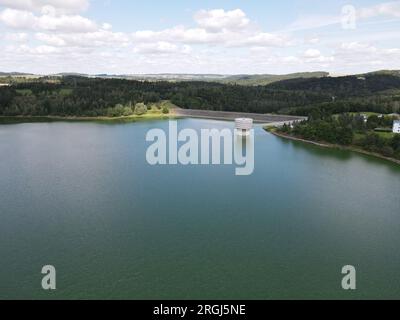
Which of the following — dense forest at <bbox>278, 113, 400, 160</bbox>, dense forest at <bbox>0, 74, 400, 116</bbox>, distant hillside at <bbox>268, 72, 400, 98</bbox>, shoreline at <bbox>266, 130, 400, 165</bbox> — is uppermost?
distant hillside at <bbox>268, 72, 400, 98</bbox>

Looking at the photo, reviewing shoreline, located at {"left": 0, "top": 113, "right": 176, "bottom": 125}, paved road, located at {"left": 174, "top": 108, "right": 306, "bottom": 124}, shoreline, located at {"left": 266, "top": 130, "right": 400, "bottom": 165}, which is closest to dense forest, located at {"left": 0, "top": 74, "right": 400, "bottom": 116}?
shoreline, located at {"left": 0, "top": 113, "right": 176, "bottom": 125}

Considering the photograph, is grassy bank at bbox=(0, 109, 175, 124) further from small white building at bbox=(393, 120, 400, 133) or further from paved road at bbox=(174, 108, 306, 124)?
small white building at bbox=(393, 120, 400, 133)

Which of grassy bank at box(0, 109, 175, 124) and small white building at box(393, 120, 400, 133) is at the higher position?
grassy bank at box(0, 109, 175, 124)

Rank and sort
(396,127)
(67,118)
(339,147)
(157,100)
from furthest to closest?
(157,100)
(67,118)
(396,127)
(339,147)

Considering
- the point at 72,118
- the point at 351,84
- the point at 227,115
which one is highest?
the point at 351,84

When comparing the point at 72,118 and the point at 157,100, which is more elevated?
the point at 157,100

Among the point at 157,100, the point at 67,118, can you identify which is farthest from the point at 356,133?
the point at 67,118

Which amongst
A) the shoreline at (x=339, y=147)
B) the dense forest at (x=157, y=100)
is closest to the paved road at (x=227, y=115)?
the dense forest at (x=157, y=100)

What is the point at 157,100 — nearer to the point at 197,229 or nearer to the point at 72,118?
the point at 72,118

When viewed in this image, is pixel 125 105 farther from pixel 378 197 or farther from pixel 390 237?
pixel 390 237
